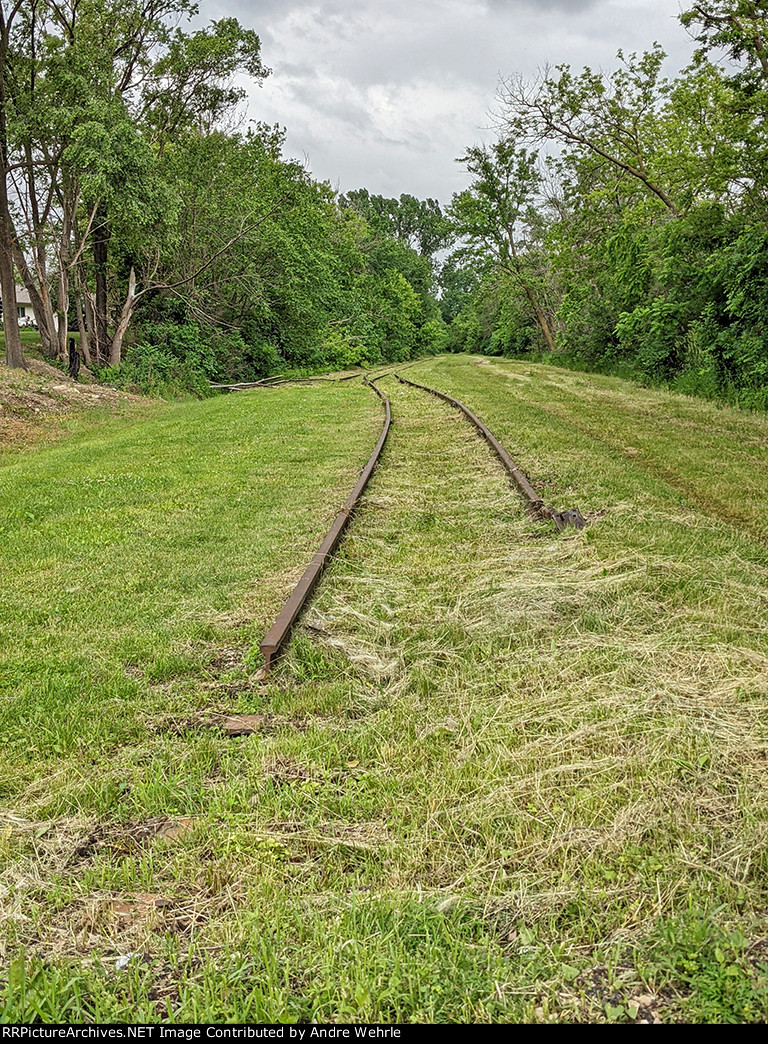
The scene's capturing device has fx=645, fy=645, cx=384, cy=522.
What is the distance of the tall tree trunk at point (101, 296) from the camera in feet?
75.7

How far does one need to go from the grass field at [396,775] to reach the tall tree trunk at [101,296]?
20.2 meters

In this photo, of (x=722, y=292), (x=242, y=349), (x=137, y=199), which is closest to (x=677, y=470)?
(x=722, y=292)

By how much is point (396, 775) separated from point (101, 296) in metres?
25.4

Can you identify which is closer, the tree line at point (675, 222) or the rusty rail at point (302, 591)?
the rusty rail at point (302, 591)

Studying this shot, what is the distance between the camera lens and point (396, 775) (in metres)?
2.58

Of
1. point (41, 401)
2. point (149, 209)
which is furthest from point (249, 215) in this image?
point (41, 401)

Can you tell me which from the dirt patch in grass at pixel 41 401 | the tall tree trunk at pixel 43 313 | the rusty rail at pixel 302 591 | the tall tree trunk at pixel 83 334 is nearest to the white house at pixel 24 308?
the tall tree trunk at pixel 43 313

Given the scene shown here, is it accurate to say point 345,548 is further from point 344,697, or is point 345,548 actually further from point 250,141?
point 250,141

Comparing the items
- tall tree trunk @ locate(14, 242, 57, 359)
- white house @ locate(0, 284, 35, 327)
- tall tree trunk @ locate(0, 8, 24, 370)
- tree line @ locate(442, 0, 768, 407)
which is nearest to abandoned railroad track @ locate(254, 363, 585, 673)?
tree line @ locate(442, 0, 768, 407)

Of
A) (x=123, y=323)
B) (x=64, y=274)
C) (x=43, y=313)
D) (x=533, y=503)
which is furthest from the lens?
(x=43, y=313)

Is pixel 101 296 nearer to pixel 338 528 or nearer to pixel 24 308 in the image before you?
pixel 338 528

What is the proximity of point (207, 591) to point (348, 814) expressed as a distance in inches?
103

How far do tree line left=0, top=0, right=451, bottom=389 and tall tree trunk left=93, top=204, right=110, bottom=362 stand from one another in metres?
0.06

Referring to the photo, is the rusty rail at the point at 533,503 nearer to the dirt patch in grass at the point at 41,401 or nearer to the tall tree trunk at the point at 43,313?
the dirt patch in grass at the point at 41,401
